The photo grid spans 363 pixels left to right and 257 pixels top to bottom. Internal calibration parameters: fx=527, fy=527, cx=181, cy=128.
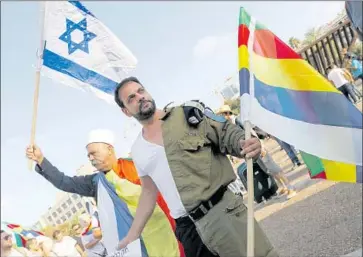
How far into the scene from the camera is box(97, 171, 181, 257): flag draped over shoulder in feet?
13.9

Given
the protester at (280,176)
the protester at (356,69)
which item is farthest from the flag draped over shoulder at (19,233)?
the protester at (356,69)

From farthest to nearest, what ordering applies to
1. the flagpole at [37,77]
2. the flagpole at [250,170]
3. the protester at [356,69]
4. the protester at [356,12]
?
the protester at [356,69], the flagpole at [37,77], the protester at [356,12], the flagpole at [250,170]

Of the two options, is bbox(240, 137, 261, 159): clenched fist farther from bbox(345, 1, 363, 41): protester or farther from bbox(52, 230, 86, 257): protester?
bbox(52, 230, 86, 257): protester

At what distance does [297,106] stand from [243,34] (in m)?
0.53

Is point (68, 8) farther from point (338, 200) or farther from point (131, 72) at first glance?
point (338, 200)

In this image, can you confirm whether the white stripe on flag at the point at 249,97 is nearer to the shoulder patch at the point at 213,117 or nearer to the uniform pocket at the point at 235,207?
the shoulder patch at the point at 213,117

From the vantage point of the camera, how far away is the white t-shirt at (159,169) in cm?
285

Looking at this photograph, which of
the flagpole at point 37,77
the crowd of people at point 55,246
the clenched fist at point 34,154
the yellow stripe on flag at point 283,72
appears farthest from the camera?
the crowd of people at point 55,246

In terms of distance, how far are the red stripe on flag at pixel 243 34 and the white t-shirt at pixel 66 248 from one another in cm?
630

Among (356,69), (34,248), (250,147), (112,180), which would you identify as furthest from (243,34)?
(356,69)

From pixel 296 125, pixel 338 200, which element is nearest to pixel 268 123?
pixel 296 125

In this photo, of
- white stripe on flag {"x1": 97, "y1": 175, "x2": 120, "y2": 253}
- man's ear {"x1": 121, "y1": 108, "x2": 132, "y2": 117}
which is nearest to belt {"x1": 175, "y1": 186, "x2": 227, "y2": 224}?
man's ear {"x1": 121, "y1": 108, "x2": 132, "y2": 117}

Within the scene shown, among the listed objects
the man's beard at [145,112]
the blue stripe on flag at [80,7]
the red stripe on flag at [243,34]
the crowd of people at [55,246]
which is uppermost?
the blue stripe on flag at [80,7]

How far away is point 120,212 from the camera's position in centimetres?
446
